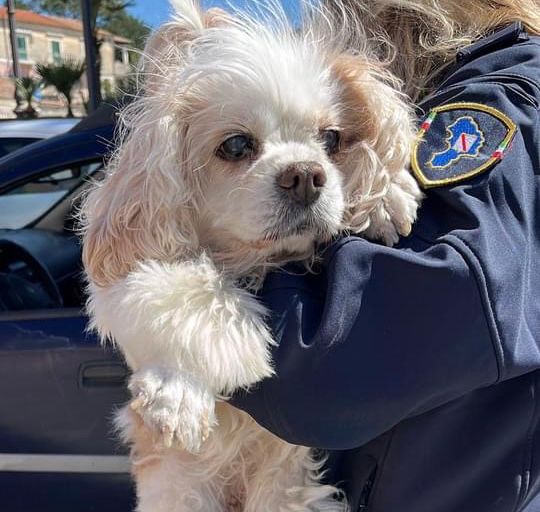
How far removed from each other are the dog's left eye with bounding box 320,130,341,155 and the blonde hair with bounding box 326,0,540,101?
206 mm

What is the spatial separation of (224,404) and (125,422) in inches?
18.0

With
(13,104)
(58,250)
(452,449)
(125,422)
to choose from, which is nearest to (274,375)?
(452,449)

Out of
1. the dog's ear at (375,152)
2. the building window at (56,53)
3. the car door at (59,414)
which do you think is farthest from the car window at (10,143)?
the dog's ear at (375,152)

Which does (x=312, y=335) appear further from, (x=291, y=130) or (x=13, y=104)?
(x=13, y=104)

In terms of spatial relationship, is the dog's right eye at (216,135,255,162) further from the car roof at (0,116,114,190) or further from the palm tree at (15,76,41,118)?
the palm tree at (15,76,41,118)

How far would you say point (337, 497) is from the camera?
63.5 inches

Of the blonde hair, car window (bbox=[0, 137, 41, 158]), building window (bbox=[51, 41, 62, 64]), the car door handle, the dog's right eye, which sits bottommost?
building window (bbox=[51, 41, 62, 64])

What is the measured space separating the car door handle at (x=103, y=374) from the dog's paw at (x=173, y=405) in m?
1.10

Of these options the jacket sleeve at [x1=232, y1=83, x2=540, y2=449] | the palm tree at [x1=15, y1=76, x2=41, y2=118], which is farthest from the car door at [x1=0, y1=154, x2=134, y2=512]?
the palm tree at [x1=15, y1=76, x2=41, y2=118]

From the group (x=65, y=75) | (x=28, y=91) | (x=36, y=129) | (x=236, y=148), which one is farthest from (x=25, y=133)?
(x=236, y=148)

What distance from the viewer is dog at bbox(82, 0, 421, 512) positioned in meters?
1.47

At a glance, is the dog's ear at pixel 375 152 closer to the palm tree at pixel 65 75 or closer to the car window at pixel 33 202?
the car window at pixel 33 202

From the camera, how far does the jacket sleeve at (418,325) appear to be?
47.6 inches

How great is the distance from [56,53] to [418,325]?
7.41 m
